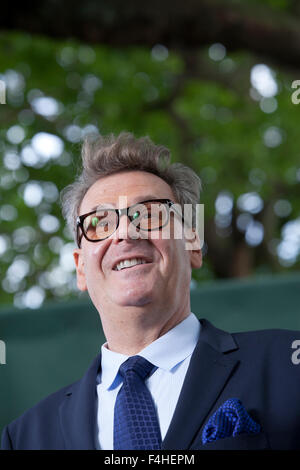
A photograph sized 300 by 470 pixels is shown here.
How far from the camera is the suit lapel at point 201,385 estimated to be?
0.99m

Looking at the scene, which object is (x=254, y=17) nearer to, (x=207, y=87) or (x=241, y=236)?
(x=241, y=236)

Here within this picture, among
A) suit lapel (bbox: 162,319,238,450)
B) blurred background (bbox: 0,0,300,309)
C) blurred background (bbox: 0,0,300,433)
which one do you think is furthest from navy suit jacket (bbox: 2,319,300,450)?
blurred background (bbox: 0,0,300,309)

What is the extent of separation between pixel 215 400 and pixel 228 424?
0.10 meters

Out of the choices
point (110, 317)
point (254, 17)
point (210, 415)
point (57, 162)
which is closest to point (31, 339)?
point (57, 162)

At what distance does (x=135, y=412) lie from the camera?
1.04m

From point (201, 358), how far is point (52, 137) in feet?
2.82

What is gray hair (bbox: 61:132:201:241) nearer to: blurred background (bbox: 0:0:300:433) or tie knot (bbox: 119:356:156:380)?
blurred background (bbox: 0:0:300:433)

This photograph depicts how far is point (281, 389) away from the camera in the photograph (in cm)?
106

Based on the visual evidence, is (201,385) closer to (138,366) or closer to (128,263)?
(138,366)

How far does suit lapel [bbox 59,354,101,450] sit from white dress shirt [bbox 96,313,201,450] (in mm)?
19

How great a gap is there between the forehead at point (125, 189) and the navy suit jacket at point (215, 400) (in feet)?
1.01

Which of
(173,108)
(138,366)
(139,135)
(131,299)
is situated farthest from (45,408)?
(173,108)

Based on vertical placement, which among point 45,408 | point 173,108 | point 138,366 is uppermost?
point 173,108

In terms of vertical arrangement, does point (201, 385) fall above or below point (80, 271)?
below
